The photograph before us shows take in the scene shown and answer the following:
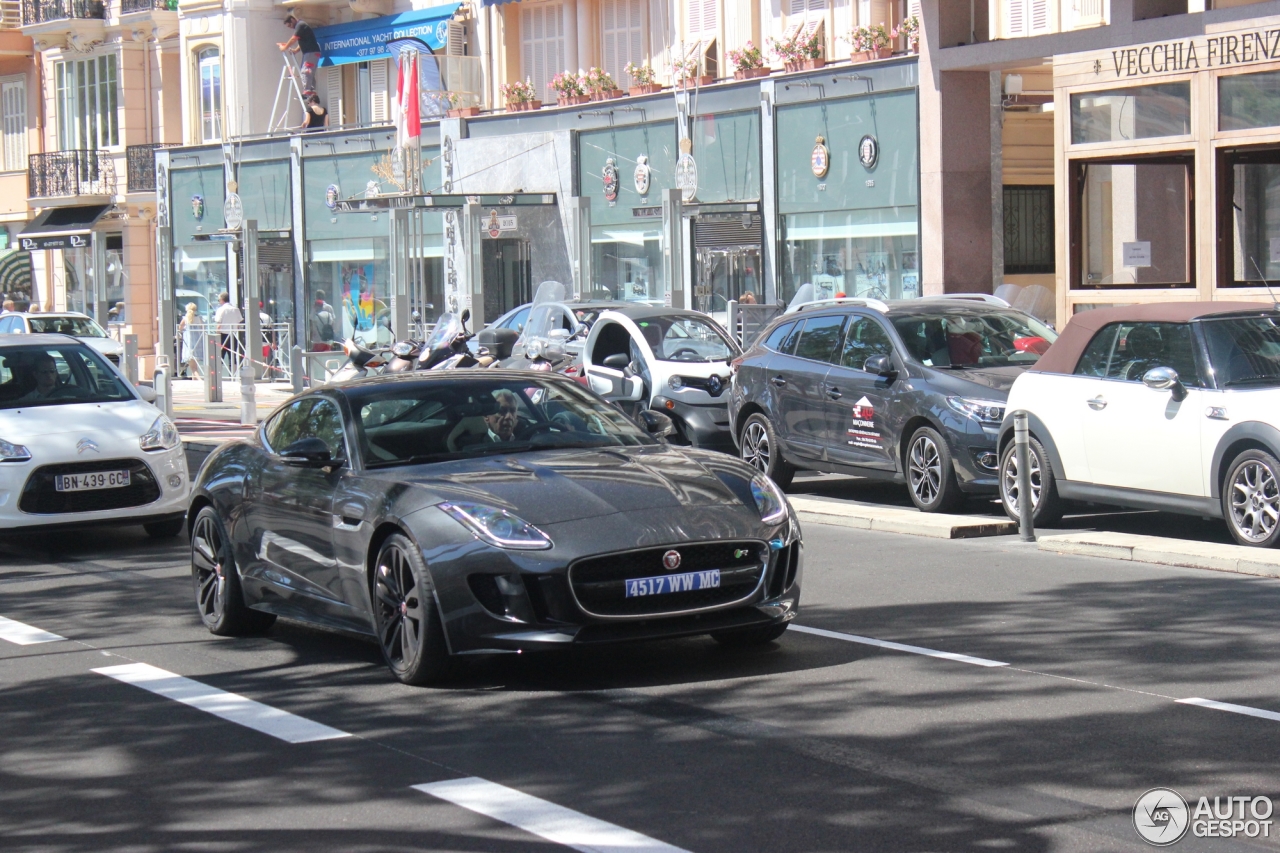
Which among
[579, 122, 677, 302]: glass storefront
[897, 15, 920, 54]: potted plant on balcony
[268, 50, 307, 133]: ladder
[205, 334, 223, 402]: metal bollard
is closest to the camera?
[897, 15, 920, 54]: potted plant on balcony

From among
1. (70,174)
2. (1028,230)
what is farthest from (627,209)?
(70,174)

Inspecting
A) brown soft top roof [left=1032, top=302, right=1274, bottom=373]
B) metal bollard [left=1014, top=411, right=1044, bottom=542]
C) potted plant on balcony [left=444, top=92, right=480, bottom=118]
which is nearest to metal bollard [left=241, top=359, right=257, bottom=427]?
potted plant on balcony [left=444, top=92, right=480, bottom=118]

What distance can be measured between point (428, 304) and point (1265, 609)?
2941 centimetres

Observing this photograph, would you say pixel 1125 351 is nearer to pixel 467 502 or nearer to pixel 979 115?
pixel 467 502

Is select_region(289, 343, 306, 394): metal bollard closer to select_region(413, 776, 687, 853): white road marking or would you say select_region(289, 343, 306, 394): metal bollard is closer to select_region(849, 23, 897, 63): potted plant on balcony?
select_region(849, 23, 897, 63): potted plant on balcony

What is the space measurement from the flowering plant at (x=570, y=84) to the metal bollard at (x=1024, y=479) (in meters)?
22.5

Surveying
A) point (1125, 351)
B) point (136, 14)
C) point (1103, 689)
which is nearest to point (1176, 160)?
point (1125, 351)

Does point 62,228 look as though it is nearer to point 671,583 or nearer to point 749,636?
point 749,636

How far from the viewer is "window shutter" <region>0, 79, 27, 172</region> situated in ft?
168

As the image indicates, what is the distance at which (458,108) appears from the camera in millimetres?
36625

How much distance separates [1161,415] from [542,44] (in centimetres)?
2651

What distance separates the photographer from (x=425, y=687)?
25.6ft

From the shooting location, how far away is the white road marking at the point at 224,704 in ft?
23.0

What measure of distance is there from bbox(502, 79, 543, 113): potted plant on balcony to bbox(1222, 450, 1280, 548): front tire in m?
25.5
